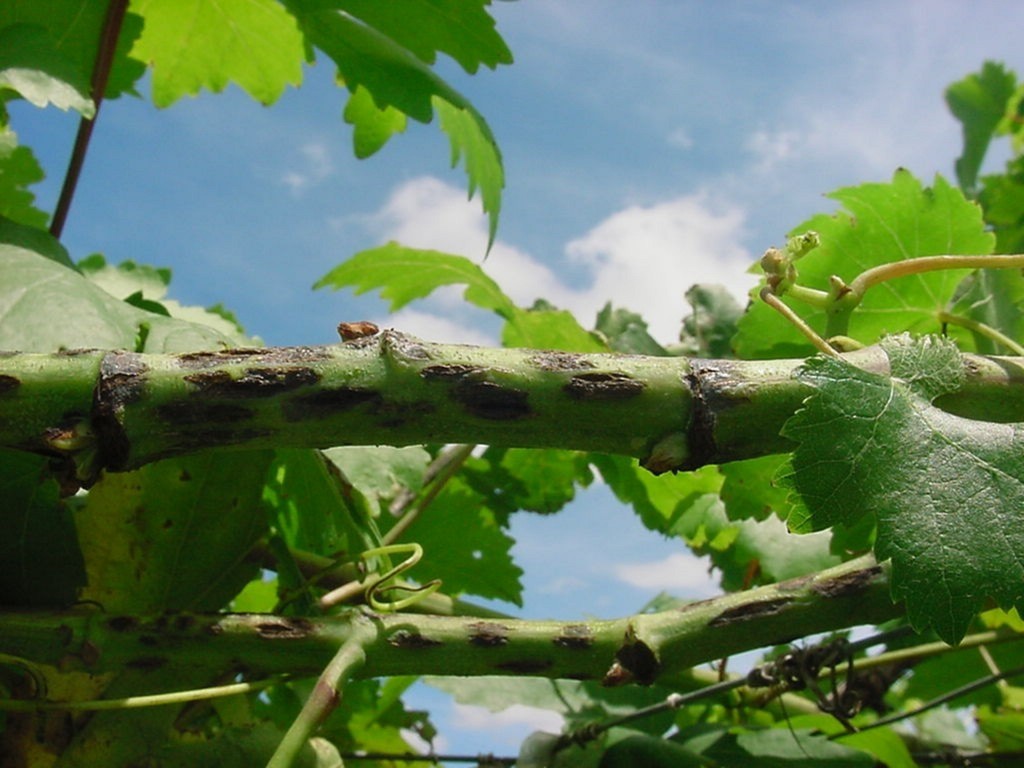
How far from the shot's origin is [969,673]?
2.65 meters

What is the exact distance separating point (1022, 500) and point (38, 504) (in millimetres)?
1153

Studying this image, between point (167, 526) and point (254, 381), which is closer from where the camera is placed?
point (254, 381)

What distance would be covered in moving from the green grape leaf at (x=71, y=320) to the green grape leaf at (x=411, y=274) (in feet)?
2.85

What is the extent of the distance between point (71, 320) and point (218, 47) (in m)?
1.30

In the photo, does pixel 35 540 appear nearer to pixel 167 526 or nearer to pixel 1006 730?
pixel 167 526

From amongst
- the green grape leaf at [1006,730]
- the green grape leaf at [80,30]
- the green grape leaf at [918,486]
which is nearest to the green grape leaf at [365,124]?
the green grape leaf at [80,30]

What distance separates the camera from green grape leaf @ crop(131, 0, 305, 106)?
239 centimetres

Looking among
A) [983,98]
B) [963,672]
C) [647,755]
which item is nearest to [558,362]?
[647,755]

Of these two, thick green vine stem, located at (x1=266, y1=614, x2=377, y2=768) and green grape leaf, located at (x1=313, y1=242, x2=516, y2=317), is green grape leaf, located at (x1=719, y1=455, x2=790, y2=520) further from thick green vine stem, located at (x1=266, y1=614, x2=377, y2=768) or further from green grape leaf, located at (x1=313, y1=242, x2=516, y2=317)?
green grape leaf, located at (x1=313, y1=242, x2=516, y2=317)

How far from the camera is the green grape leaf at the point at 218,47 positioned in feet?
7.84

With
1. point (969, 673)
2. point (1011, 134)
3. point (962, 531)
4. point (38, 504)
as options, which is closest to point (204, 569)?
point (38, 504)

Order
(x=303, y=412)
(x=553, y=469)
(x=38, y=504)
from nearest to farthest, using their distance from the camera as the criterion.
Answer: (x=303, y=412) → (x=38, y=504) → (x=553, y=469)

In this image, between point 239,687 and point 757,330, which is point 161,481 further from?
point 757,330

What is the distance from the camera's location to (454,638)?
4.10ft
